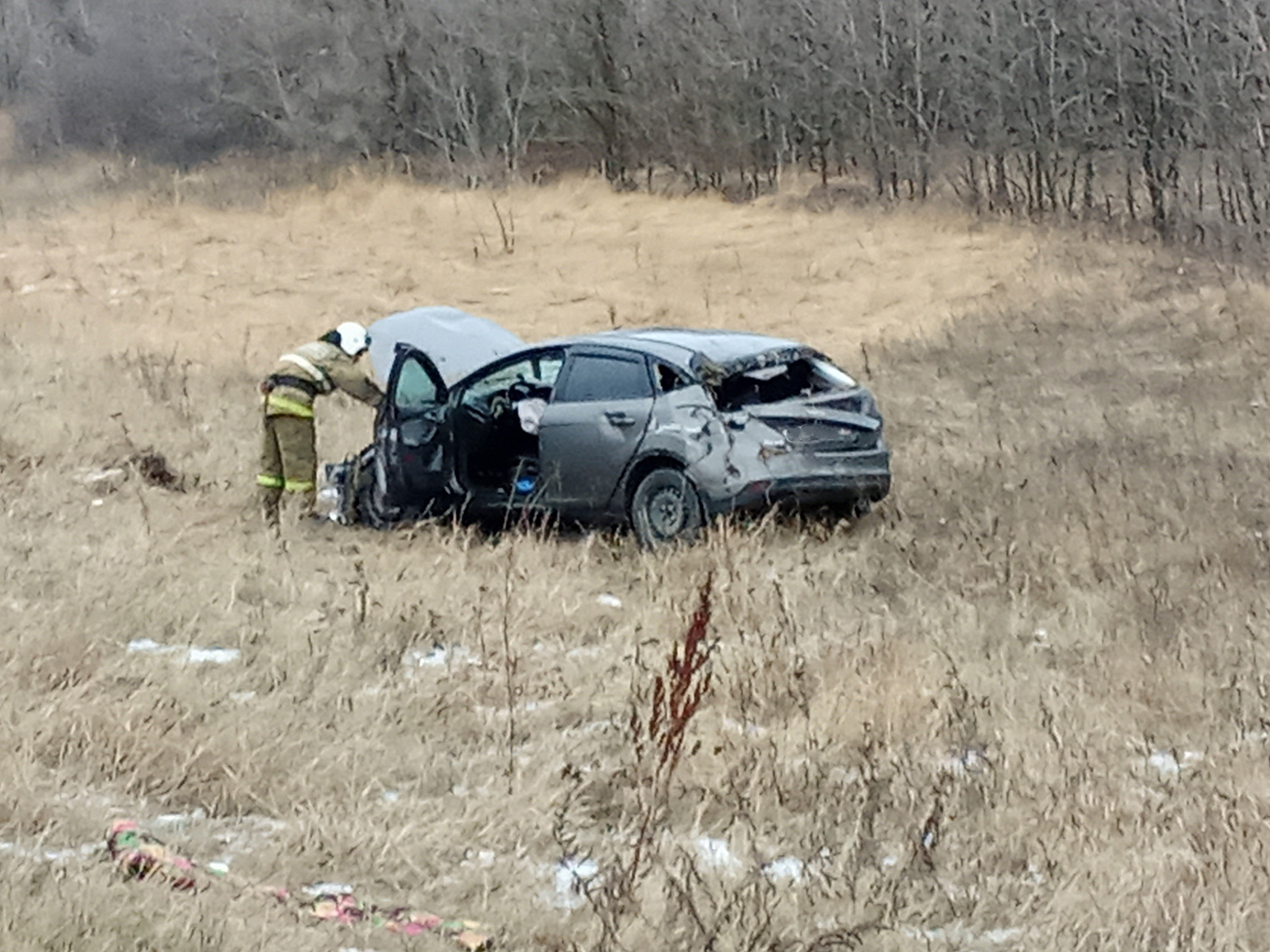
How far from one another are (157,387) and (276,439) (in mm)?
6867

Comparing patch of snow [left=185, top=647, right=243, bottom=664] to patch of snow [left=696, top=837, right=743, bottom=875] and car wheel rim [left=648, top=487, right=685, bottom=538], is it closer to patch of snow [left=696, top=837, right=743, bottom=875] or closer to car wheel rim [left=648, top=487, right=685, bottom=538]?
patch of snow [left=696, top=837, right=743, bottom=875]

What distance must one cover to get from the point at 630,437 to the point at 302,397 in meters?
2.44

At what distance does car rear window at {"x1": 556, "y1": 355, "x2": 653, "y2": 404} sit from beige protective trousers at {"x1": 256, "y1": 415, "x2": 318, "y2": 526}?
1866 mm

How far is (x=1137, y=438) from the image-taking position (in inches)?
501

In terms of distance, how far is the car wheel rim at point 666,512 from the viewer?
9.12 m

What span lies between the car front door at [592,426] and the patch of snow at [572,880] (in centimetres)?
469

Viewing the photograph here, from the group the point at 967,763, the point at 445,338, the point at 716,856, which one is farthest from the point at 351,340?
the point at 716,856

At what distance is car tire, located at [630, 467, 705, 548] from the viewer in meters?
9.04

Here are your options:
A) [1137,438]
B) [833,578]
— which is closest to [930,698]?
[833,578]

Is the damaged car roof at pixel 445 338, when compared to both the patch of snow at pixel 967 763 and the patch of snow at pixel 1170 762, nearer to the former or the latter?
the patch of snow at pixel 967 763

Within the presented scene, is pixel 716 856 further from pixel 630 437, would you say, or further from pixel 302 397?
pixel 302 397

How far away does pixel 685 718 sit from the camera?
13.0 feet

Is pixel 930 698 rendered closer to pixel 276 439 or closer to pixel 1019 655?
pixel 1019 655

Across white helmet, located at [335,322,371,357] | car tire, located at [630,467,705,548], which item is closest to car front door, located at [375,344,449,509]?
white helmet, located at [335,322,371,357]
